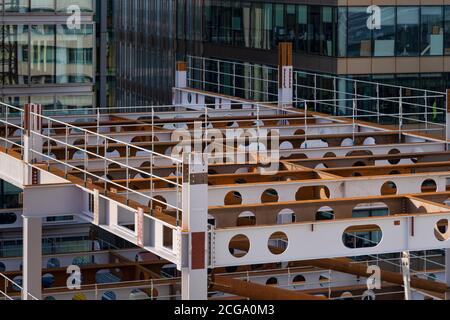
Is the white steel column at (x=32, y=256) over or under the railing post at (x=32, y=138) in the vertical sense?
under

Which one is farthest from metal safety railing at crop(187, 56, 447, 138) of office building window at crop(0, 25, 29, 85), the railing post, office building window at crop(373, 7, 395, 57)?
the railing post

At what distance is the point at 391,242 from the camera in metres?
25.5

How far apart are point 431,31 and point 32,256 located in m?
38.0

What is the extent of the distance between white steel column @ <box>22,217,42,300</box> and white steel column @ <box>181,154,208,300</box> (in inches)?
243

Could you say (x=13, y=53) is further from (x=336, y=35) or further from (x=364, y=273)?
(x=364, y=273)

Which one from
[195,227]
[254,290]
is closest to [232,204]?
[254,290]

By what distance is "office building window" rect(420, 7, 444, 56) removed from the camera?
212ft

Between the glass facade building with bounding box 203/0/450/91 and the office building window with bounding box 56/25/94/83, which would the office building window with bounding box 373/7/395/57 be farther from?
the office building window with bounding box 56/25/94/83

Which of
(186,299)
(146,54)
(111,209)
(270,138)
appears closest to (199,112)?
(270,138)

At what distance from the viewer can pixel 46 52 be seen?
5316 cm

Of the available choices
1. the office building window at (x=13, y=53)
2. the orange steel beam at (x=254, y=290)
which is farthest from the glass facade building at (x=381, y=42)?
the orange steel beam at (x=254, y=290)

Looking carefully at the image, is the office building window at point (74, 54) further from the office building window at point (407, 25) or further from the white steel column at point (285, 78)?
the office building window at point (407, 25)

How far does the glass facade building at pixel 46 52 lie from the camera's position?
52.6m

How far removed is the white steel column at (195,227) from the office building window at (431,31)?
138ft
